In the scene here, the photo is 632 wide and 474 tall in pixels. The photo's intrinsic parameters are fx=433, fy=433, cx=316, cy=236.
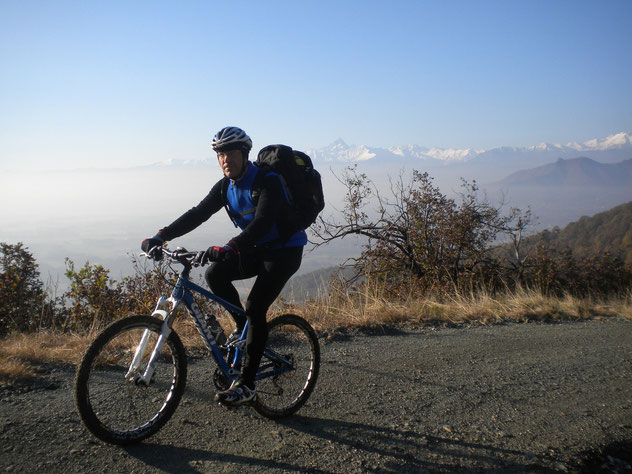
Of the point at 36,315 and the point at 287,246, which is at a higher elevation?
the point at 287,246

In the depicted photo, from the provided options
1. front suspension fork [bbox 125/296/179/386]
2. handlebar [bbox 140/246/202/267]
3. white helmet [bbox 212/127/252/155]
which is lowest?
front suspension fork [bbox 125/296/179/386]

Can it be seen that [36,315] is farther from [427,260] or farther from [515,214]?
[515,214]

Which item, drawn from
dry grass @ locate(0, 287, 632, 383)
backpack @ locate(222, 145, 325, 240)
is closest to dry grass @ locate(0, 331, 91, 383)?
dry grass @ locate(0, 287, 632, 383)

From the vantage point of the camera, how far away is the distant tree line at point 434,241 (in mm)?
10969

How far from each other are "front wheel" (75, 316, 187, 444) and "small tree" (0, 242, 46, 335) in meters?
6.17

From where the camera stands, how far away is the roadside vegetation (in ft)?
22.4

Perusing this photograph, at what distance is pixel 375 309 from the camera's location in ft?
21.0

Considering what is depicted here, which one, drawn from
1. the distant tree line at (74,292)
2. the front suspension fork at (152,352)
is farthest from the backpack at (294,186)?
the distant tree line at (74,292)

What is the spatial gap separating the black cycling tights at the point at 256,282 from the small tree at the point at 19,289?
6.46 metres

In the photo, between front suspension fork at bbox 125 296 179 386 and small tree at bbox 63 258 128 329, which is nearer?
front suspension fork at bbox 125 296 179 386

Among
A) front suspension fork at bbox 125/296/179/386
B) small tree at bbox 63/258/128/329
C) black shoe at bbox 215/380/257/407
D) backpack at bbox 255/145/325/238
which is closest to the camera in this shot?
front suspension fork at bbox 125/296/179/386

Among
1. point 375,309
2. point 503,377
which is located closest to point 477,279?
point 375,309

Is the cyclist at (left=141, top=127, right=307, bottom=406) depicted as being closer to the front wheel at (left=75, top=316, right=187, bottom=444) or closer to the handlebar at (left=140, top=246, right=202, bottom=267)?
the handlebar at (left=140, top=246, right=202, bottom=267)

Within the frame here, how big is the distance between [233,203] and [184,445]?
5.96ft
